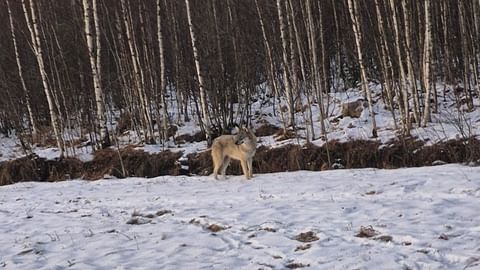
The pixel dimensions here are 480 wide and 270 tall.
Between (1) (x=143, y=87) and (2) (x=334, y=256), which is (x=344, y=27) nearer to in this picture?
(1) (x=143, y=87)

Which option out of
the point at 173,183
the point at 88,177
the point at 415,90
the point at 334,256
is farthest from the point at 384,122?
the point at 334,256

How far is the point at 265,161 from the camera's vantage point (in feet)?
46.3

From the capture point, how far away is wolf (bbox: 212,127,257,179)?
467 inches

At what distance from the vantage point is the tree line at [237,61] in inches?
594

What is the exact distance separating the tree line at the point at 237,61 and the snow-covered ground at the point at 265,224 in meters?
5.01

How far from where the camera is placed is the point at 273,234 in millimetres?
6883

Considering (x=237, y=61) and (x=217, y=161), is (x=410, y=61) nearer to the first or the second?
(x=217, y=161)

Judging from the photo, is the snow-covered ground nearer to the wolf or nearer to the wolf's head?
the wolf

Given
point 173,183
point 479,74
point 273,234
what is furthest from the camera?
point 479,74

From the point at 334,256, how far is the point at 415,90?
31.3 ft

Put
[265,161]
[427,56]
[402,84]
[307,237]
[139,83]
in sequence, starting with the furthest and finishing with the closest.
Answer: [139,83]
[402,84]
[265,161]
[427,56]
[307,237]

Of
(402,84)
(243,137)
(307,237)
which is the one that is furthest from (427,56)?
(307,237)

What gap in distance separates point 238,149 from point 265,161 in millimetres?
2316

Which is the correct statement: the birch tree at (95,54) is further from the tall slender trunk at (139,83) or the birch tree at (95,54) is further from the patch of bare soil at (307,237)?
the patch of bare soil at (307,237)
